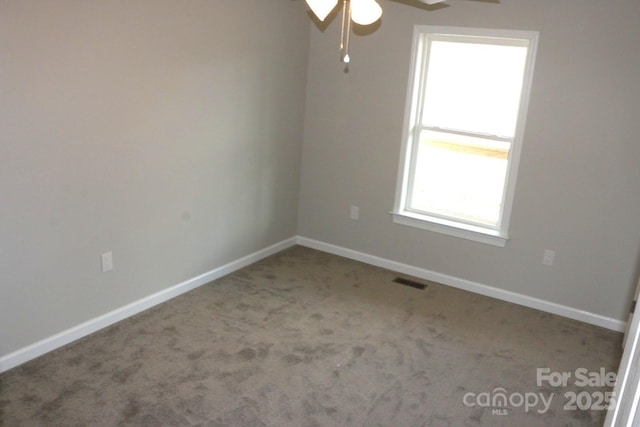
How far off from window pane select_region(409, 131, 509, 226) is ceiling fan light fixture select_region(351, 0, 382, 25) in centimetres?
208

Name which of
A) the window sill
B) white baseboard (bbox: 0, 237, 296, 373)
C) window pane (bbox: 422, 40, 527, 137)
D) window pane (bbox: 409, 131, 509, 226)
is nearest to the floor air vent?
the window sill

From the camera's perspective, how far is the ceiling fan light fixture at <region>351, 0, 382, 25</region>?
8.00 feet

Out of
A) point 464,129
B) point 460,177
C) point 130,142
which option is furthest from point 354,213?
point 130,142

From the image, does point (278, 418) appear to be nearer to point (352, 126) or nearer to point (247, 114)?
point (247, 114)

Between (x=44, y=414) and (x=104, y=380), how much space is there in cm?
35

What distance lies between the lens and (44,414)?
103 inches

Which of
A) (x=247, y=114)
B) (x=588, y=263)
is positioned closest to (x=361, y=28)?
(x=247, y=114)

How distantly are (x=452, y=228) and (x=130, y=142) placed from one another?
102 inches

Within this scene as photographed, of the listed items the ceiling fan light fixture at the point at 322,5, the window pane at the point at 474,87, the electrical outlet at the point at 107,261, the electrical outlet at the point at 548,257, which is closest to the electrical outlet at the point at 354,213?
the window pane at the point at 474,87

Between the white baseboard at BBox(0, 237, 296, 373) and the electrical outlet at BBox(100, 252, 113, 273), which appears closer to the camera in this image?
the white baseboard at BBox(0, 237, 296, 373)

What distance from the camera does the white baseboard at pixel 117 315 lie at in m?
3.01

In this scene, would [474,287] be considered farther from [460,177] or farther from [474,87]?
[474,87]

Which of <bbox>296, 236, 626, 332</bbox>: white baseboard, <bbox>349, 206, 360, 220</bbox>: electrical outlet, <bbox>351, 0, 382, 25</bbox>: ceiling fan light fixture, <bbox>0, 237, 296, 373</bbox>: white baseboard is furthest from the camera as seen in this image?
<bbox>349, 206, 360, 220</bbox>: electrical outlet

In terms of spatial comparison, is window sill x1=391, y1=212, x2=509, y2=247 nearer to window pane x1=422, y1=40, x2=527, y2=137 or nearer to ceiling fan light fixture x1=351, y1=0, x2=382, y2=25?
window pane x1=422, y1=40, x2=527, y2=137
